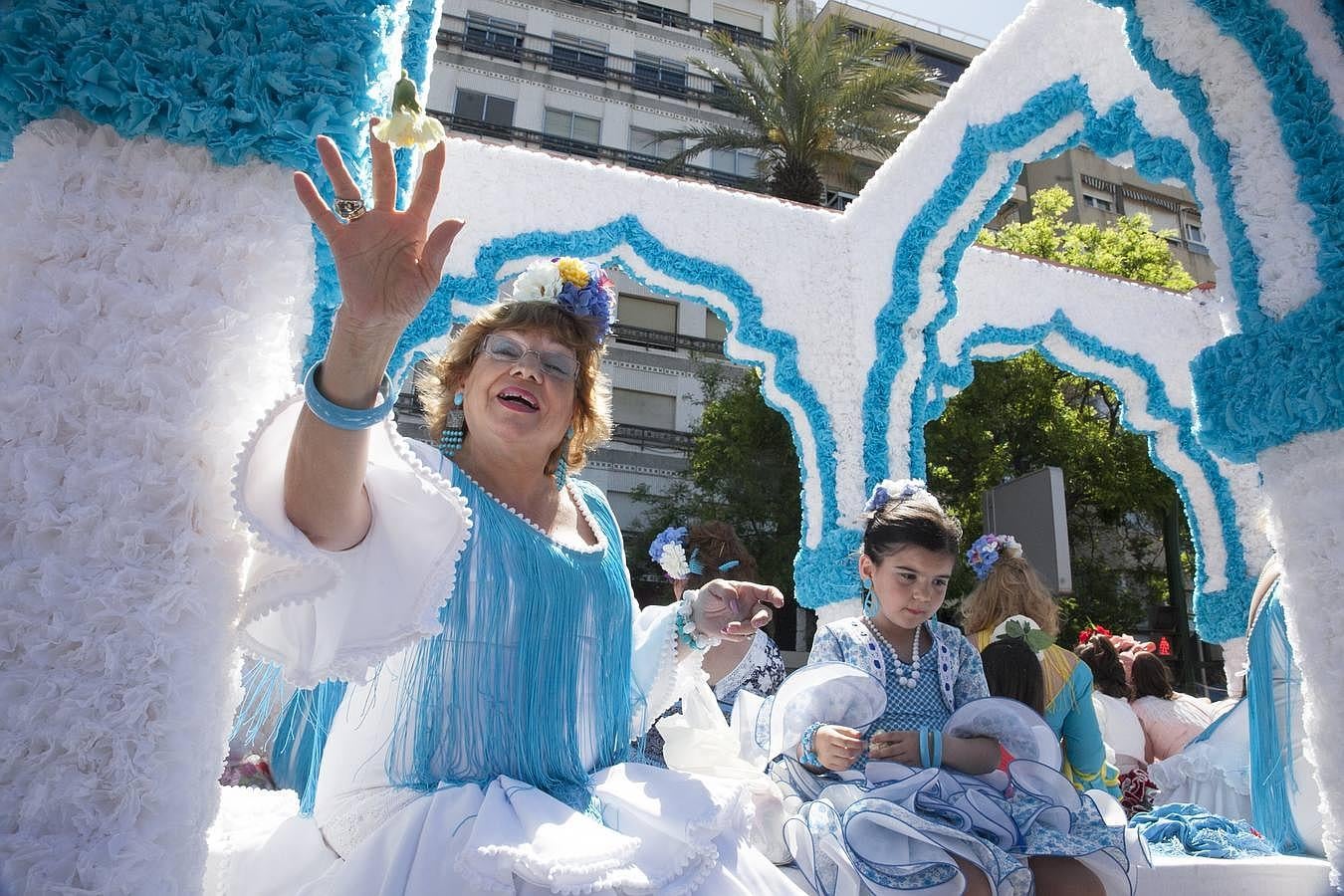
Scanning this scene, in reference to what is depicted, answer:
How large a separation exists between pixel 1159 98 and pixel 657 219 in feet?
10.5

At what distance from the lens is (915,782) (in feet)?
6.85

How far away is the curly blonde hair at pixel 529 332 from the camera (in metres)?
2.00

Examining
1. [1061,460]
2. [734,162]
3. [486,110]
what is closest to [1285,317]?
[1061,460]

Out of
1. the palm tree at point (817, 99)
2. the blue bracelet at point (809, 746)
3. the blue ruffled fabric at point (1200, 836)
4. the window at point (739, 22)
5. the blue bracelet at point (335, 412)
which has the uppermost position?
the window at point (739, 22)

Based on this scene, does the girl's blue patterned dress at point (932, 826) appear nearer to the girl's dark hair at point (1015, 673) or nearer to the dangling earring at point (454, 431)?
the girl's dark hair at point (1015, 673)

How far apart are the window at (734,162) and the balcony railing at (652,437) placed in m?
6.39

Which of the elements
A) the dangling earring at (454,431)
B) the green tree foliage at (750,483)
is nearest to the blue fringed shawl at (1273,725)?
A: the dangling earring at (454,431)

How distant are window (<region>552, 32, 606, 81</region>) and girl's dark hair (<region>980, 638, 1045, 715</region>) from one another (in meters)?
19.5

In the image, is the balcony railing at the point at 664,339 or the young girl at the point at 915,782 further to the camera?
the balcony railing at the point at 664,339

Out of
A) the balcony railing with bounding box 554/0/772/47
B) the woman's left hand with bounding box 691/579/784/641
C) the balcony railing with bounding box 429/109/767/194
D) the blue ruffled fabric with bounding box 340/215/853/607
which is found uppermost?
the balcony railing with bounding box 554/0/772/47

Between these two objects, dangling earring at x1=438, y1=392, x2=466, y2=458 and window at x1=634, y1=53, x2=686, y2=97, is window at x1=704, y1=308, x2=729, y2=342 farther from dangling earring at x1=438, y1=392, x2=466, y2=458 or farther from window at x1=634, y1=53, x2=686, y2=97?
dangling earring at x1=438, y1=392, x2=466, y2=458

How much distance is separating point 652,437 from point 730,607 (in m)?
16.7

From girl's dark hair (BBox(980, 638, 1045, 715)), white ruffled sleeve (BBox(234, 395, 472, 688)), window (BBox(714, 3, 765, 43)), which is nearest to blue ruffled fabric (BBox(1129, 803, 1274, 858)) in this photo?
girl's dark hair (BBox(980, 638, 1045, 715))

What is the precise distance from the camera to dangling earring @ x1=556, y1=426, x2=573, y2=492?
6.66 feet
